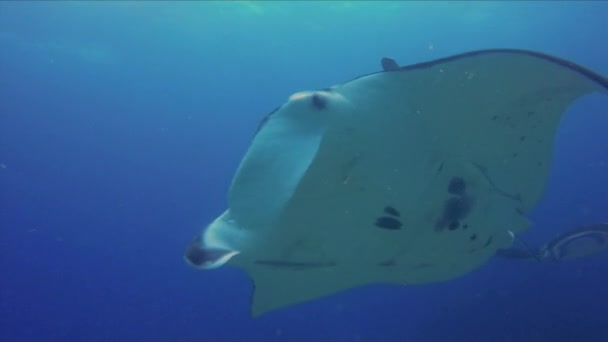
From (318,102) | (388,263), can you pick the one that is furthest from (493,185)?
(318,102)

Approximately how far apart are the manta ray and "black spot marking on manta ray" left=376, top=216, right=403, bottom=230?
0.04 ft

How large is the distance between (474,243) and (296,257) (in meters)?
1.13

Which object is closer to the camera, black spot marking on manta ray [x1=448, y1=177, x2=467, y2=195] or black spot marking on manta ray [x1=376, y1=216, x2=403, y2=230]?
black spot marking on manta ray [x1=376, y1=216, x2=403, y2=230]

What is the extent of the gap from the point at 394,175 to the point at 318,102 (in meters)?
0.54

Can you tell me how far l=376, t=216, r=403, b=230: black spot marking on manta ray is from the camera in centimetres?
249

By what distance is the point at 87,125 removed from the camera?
17703mm

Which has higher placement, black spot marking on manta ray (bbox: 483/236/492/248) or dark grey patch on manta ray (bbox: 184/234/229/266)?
dark grey patch on manta ray (bbox: 184/234/229/266)

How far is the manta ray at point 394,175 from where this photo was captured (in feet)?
7.29

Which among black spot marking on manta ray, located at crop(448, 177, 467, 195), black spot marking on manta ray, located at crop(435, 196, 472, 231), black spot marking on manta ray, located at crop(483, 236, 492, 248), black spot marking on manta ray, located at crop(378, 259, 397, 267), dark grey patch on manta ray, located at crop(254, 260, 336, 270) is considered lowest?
black spot marking on manta ray, located at crop(378, 259, 397, 267)

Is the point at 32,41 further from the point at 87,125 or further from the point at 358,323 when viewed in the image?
the point at 358,323

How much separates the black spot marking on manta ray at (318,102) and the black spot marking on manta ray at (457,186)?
89 centimetres

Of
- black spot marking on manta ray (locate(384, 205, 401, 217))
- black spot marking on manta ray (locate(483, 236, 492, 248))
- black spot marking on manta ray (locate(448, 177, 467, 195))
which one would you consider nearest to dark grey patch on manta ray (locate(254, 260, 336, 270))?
black spot marking on manta ray (locate(384, 205, 401, 217))

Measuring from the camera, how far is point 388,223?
2512 millimetres

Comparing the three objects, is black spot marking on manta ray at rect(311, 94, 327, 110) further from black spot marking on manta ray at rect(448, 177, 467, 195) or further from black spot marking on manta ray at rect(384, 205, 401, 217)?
black spot marking on manta ray at rect(448, 177, 467, 195)
